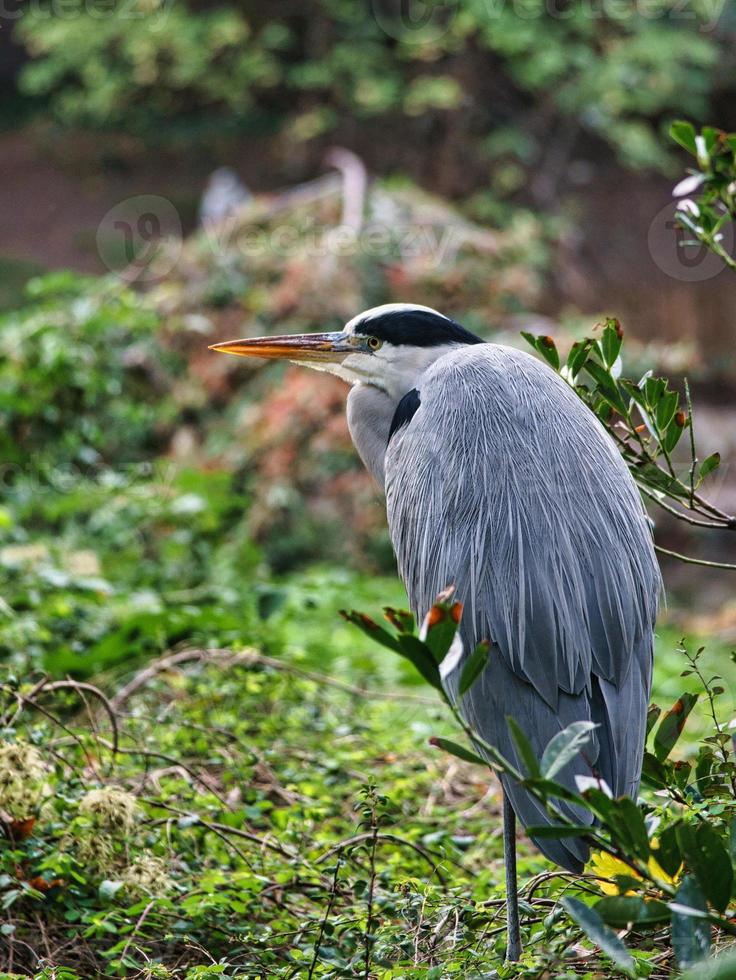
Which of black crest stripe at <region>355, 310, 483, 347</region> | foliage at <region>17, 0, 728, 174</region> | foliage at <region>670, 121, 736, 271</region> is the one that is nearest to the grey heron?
black crest stripe at <region>355, 310, 483, 347</region>

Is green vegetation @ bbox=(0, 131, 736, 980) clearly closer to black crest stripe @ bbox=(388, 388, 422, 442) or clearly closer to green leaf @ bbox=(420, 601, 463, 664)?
green leaf @ bbox=(420, 601, 463, 664)

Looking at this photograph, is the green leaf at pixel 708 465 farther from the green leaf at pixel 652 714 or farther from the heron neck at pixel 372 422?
the heron neck at pixel 372 422

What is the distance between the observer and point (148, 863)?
2.61 meters

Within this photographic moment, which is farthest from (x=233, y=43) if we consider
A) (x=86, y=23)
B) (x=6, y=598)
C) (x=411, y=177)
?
(x=6, y=598)

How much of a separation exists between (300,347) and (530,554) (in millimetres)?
1049

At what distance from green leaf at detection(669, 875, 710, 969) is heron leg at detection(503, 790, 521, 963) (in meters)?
0.86

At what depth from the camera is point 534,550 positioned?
2.36 meters

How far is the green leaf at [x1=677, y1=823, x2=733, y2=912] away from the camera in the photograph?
1.51 meters

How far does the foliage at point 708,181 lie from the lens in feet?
7.06

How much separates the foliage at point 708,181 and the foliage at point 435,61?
11523 millimetres

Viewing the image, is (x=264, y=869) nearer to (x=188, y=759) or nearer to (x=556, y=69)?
(x=188, y=759)

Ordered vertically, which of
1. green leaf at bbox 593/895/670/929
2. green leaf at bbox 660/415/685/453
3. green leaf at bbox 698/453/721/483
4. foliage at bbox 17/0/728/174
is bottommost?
green leaf at bbox 593/895/670/929

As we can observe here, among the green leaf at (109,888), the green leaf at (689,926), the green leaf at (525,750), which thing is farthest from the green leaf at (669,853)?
the green leaf at (109,888)

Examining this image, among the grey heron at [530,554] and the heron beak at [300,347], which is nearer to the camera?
the grey heron at [530,554]
